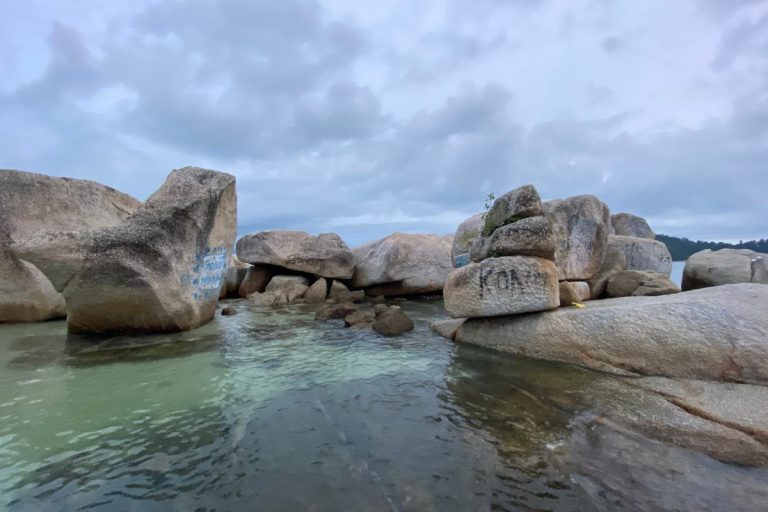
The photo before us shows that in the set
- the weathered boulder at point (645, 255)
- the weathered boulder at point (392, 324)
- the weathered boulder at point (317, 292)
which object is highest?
the weathered boulder at point (645, 255)

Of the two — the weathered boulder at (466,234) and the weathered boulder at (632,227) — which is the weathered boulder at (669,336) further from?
the weathered boulder at (632,227)

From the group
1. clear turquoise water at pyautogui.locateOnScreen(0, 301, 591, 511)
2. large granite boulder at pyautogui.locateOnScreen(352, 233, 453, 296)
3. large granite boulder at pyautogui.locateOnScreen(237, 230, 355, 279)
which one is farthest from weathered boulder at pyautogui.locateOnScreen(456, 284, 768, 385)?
large granite boulder at pyautogui.locateOnScreen(237, 230, 355, 279)

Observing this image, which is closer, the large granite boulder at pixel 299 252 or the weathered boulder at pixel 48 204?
the weathered boulder at pixel 48 204

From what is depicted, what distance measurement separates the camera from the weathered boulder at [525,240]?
356 inches

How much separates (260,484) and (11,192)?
13635 mm

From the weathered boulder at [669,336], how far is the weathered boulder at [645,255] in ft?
26.4

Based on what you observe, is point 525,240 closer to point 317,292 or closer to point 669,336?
point 669,336

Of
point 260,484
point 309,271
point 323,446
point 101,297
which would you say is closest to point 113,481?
point 260,484

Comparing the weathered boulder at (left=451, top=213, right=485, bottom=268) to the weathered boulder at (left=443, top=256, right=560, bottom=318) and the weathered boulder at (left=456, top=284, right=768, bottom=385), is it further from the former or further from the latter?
the weathered boulder at (left=456, top=284, right=768, bottom=385)

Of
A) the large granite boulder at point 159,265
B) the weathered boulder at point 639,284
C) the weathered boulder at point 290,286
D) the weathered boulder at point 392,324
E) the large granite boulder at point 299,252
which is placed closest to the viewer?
the large granite boulder at point 159,265

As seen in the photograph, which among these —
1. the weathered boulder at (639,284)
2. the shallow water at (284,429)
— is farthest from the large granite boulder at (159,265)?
the weathered boulder at (639,284)

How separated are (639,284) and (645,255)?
4983 millimetres

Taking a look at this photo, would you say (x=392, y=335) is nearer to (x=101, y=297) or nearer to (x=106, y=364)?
(x=106, y=364)

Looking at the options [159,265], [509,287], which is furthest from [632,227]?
[159,265]
